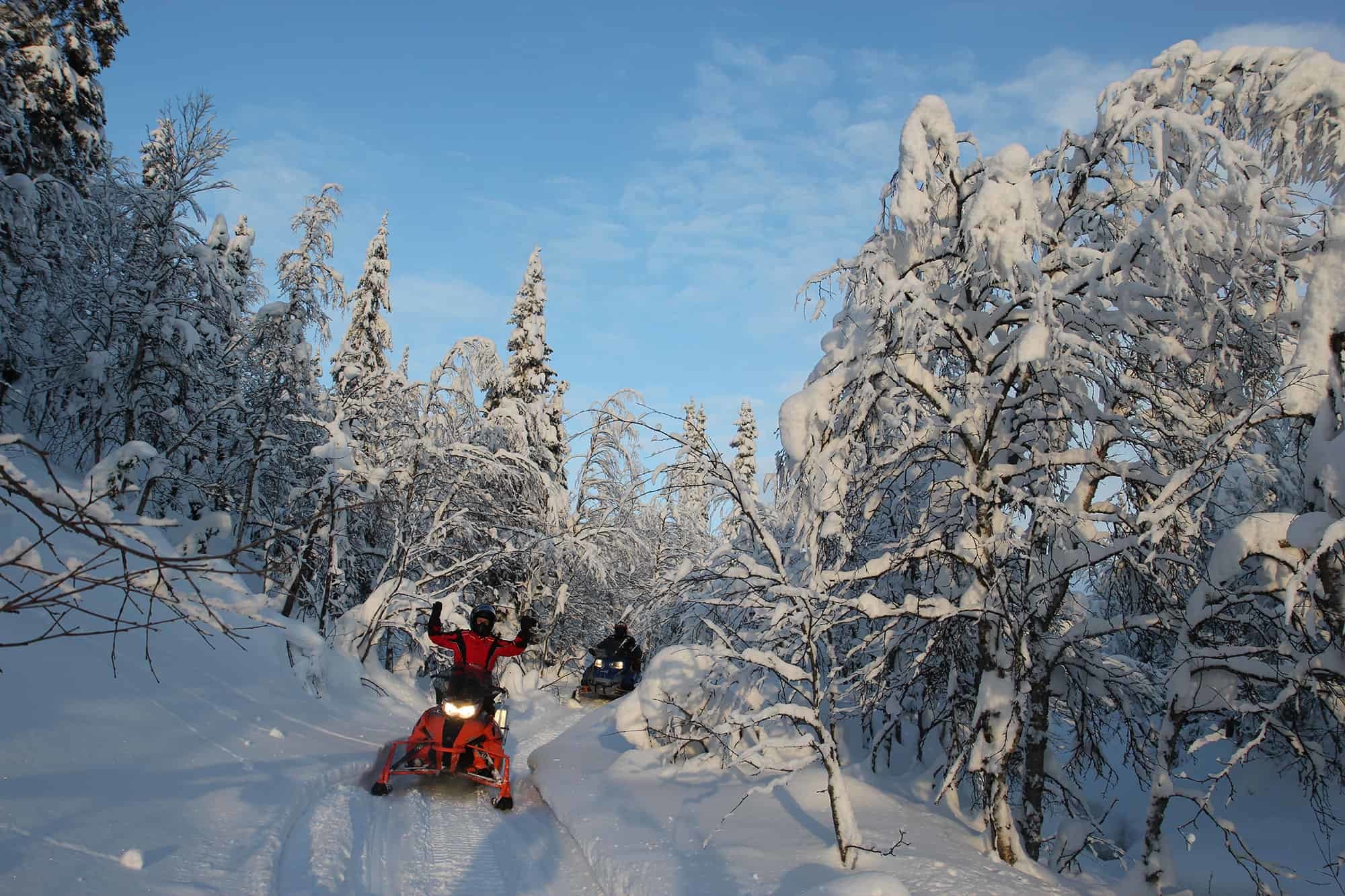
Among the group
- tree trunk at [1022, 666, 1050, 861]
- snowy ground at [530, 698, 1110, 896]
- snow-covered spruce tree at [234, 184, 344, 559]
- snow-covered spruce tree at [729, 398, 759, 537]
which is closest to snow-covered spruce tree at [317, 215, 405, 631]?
snow-covered spruce tree at [234, 184, 344, 559]

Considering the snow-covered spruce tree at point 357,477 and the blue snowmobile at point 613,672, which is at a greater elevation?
the snow-covered spruce tree at point 357,477

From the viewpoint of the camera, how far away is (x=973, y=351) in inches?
282

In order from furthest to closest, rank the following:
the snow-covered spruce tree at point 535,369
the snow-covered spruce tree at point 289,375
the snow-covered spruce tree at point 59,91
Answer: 1. the snow-covered spruce tree at point 535,369
2. the snow-covered spruce tree at point 289,375
3. the snow-covered spruce tree at point 59,91

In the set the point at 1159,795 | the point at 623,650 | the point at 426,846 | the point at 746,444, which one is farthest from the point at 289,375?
the point at 746,444

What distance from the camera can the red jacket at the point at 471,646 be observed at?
897 centimetres

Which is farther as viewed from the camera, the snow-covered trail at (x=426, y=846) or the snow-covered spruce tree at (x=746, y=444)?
the snow-covered spruce tree at (x=746, y=444)

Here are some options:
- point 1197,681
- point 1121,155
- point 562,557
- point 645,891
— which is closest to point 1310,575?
point 1197,681

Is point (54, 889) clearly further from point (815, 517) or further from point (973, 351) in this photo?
point (973, 351)

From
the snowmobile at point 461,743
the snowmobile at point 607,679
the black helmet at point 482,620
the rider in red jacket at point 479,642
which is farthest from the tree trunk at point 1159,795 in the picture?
the snowmobile at point 607,679

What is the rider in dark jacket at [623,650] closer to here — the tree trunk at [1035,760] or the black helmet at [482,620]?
the black helmet at [482,620]

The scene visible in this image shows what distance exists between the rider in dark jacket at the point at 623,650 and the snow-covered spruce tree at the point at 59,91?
A: 13.9m

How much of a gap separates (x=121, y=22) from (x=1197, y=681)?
19.1m

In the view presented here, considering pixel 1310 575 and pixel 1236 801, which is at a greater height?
pixel 1310 575

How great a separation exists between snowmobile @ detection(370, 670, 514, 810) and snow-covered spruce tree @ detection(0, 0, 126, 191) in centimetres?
922
